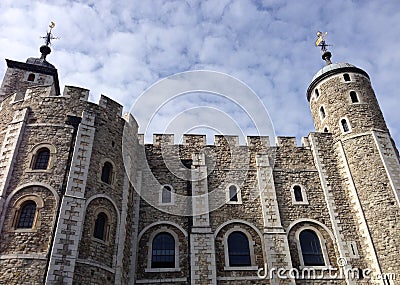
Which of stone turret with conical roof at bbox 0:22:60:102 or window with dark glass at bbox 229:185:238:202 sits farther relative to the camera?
stone turret with conical roof at bbox 0:22:60:102

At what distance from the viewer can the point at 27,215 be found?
12.9 m

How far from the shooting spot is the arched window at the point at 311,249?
52.2 ft

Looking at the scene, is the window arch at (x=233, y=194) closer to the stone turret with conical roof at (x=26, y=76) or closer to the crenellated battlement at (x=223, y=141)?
the crenellated battlement at (x=223, y=141)

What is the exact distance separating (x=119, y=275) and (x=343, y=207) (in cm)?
1069

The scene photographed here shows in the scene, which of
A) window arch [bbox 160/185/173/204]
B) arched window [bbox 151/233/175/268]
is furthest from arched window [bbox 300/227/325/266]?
window arch [bbox 160/185/173/204]

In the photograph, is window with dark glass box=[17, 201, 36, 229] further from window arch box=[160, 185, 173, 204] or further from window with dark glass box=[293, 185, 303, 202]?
window with dark glass box=[293, 185, 303, 202]

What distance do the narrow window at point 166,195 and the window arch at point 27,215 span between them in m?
5.94

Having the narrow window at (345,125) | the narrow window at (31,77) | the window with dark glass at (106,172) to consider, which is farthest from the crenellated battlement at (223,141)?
the narrow window at (31,77)

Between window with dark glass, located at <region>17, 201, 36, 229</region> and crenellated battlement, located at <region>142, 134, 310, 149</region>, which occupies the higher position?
crenellated battlement, located at <region>142, 134, 310, 149</region>

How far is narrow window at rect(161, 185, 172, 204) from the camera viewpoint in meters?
17.2

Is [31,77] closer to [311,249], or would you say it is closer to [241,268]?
[241,268]

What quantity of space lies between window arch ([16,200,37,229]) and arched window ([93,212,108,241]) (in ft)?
7.22

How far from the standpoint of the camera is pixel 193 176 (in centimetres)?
1775

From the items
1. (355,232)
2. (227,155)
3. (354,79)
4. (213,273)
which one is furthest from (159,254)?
(354,79)
